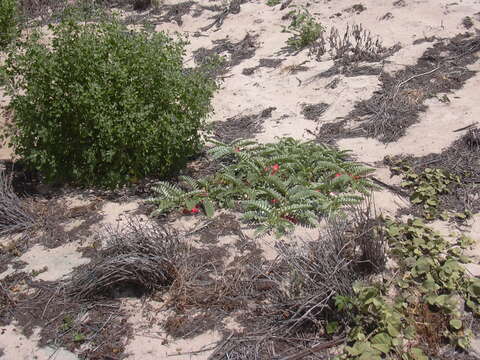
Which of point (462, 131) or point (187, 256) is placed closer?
point (187, 256)

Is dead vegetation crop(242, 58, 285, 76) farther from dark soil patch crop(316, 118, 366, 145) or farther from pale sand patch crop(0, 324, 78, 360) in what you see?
pale sand patch crop(0, 324, 78, 360)

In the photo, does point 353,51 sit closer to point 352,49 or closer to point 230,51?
point 352,49

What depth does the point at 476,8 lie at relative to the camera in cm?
752

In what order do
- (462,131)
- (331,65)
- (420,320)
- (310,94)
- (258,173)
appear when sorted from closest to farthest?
1. (420,320)
2. (258,173)
3. (462,131)
4. (310,94)
5. (331,65)

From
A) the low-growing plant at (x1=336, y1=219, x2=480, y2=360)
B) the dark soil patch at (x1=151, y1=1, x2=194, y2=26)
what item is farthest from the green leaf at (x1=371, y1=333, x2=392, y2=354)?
the dark soil patch at (x1=151, y1=1, x2=194, y2=26)

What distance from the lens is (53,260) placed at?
4012mm

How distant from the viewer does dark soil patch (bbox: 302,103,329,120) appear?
6.27m

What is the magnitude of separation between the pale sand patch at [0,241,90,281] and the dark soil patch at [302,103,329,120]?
3.32m

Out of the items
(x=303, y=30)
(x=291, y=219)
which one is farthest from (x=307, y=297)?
(x=303, y=30)

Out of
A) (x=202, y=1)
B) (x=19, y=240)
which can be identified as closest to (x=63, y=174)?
(x=19, y=240)

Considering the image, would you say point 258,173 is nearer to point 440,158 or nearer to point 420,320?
point 440,158

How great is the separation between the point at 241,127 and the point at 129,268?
10.2 ft

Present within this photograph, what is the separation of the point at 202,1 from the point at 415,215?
7438 mm

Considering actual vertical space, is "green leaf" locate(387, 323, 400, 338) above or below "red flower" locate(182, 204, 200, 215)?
above
